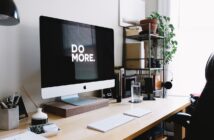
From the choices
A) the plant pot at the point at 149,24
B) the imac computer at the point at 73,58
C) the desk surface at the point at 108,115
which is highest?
the plant pot at the point at 149,24

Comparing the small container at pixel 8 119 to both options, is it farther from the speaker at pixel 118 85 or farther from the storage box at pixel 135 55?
the storage box at pixel 135 55

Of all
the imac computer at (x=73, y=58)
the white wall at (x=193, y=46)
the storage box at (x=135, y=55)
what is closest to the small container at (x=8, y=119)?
the imac computer at (x=73, y=58)

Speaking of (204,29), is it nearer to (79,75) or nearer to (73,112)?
(79,75)

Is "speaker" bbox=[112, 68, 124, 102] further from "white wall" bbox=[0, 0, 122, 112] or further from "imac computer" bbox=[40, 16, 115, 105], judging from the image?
"white wall" bbox=[0, 0, 122, 112]

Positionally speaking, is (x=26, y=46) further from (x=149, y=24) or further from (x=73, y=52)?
(x=149, y=24)

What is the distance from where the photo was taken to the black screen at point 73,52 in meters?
1.29

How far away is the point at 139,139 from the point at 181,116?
0.35m

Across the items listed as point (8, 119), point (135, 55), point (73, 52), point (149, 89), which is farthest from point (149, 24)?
point (8, 119)

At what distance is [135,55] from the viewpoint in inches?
90.5

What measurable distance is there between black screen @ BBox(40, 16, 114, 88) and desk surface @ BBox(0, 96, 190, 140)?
0.24 metres

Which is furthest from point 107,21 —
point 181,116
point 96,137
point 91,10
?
point 96,137

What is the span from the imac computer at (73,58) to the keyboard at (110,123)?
1.03 ft

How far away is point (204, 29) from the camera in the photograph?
2.53 meters

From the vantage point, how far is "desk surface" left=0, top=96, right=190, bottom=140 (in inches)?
41.8
